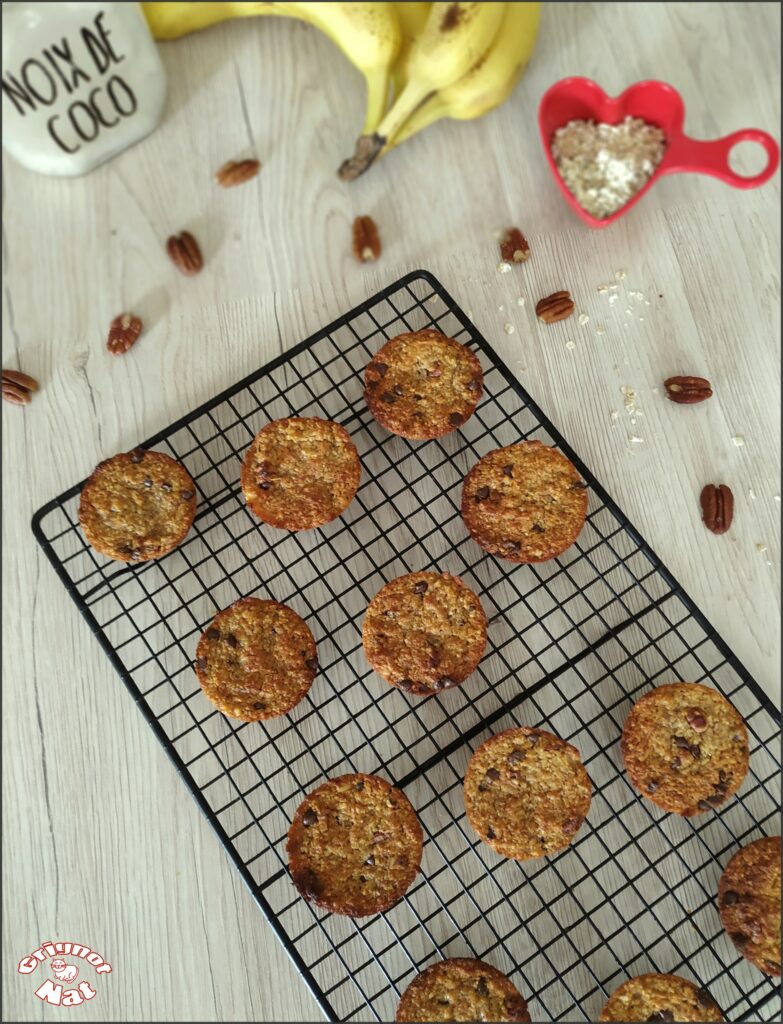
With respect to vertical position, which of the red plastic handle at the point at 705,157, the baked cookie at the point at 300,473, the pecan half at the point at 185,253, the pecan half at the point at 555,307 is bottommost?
the baked cookie at the point at 300,473

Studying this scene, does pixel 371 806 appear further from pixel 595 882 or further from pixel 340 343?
pixel 340 343

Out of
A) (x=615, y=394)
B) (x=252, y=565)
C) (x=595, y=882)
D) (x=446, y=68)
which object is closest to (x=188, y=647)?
(x=252, y=565)

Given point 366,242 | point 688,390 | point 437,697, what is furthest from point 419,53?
point 437,697

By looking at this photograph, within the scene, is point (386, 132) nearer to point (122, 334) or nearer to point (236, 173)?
point (236, 173)

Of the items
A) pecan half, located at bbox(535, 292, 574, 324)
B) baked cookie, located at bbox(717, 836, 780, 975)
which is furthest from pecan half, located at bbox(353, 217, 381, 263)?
baked cookie, located at bbox(717, 836, 780, 975)

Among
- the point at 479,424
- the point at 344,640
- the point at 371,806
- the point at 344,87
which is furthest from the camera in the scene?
the point at 344,87

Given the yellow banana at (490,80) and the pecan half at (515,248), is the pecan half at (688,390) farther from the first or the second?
the yellow banana at (490,80)

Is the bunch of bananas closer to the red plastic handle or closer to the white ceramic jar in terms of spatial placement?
the white ceramic jar

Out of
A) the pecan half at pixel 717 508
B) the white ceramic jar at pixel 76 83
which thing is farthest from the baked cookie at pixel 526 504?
the white ceramic jar at pixel 76 83
